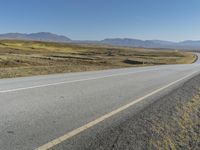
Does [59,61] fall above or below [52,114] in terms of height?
below

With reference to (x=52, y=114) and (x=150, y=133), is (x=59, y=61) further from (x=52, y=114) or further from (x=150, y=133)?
(x=150, y=133)

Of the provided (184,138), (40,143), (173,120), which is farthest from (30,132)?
(173,120)

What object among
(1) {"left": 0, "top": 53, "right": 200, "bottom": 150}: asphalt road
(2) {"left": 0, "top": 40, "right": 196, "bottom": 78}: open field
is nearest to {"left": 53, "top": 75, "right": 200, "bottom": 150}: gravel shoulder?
(1) {"left": 0, "top": 53, "right": 200, "bottom": 150}: asphalt road

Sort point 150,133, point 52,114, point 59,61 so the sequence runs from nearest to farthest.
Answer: point 150,133 → point 52,114 → point 59,61

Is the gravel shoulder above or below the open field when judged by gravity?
above

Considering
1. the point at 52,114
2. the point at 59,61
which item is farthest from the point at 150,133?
the point at 59,61

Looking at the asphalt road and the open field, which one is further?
the open field

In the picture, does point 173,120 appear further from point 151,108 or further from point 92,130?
point 92,130

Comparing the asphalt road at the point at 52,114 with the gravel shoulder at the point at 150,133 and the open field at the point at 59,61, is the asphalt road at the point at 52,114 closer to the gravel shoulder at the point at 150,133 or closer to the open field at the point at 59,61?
the gravel shoulder at the point at 150,133

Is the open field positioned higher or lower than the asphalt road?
lower

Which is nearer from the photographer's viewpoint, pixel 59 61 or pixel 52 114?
pixel 52 114

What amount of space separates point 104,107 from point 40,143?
3446mm

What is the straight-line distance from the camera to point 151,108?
27.1 ft

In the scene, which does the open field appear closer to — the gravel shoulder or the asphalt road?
the asphalt road
